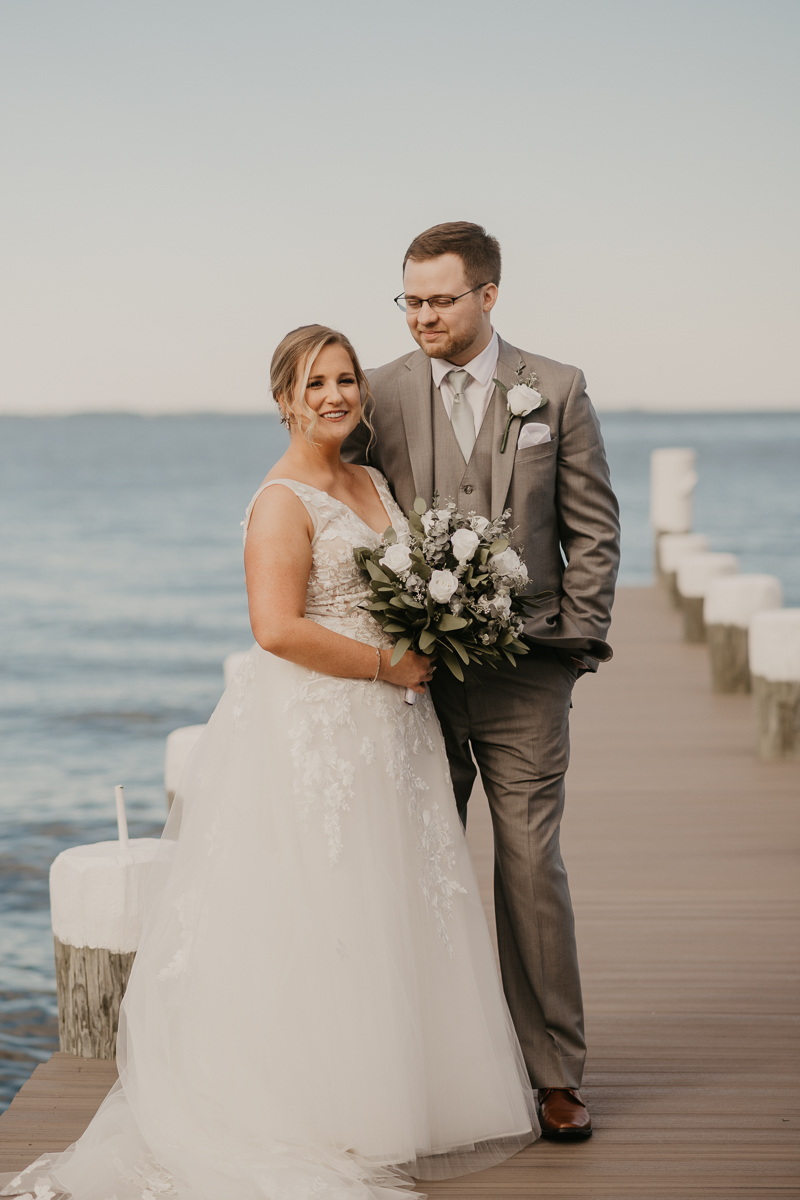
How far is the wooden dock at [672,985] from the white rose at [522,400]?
1812 mm

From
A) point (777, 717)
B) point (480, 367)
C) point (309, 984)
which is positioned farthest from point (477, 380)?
point (777, 717)

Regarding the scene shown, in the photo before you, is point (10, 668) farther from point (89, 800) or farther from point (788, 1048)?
point (788, 1048)

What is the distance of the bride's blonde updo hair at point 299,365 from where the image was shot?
9.75 feet

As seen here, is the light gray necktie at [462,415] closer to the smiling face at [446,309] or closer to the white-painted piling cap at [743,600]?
the smiling face at [446,309]

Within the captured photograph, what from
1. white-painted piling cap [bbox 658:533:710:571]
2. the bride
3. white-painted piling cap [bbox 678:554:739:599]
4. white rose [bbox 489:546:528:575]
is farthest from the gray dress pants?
white-painted piling cap [bbox 658:533:710:571]

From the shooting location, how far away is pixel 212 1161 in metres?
2.74

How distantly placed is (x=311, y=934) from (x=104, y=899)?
0.96 metres

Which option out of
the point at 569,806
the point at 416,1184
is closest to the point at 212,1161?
the point at 416,1184

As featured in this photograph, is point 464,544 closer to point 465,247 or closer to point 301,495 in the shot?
point 301,495

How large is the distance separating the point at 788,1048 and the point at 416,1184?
1.26m

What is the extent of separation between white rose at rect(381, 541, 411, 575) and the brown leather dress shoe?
1.40 m

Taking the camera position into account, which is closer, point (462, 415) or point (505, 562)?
point (505, 562)

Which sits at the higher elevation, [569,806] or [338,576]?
[338,576]

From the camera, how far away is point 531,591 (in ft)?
10.4
